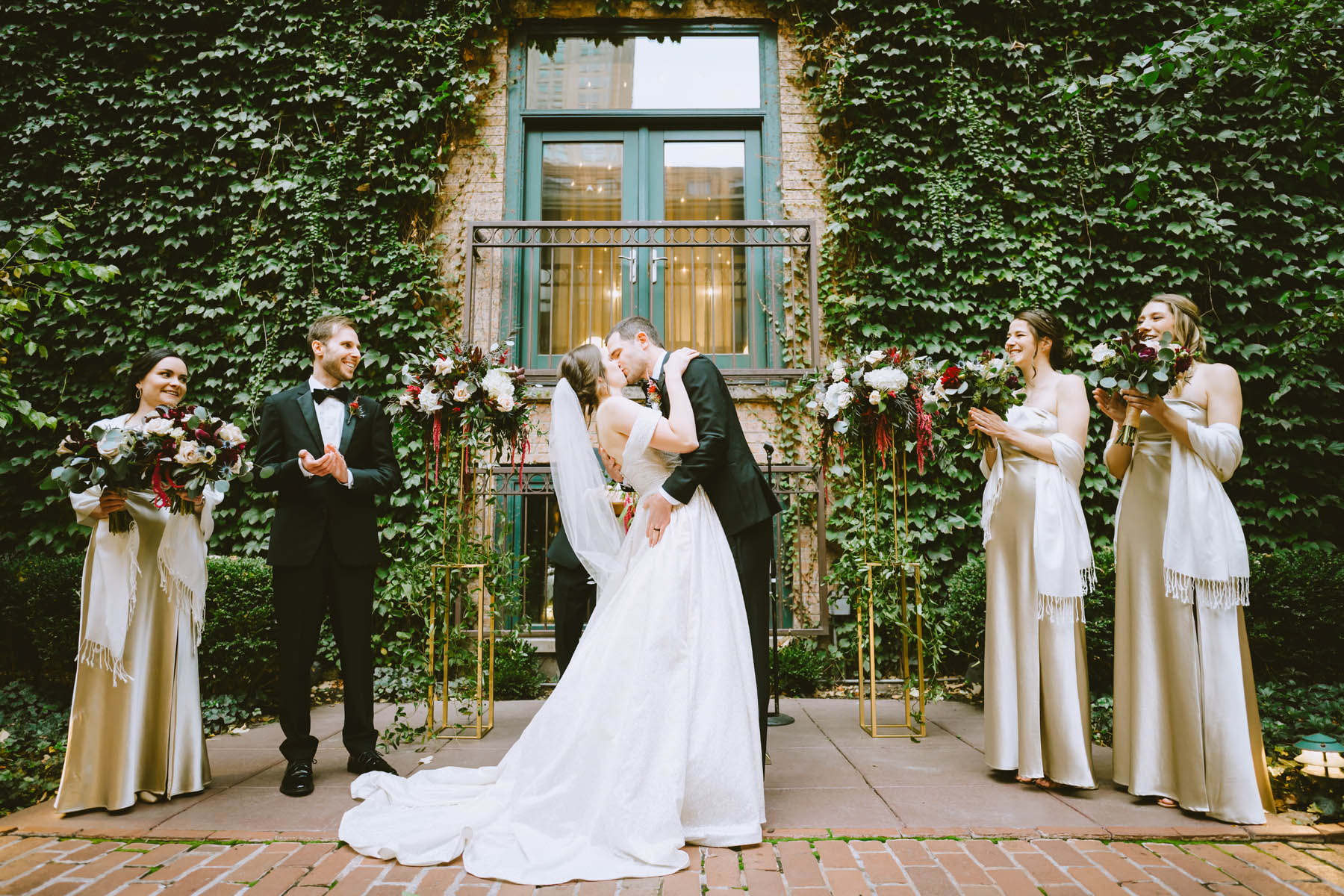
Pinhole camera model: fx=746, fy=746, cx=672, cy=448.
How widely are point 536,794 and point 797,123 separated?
6465 mm

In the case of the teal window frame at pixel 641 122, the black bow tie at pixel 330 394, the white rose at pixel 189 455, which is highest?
the teal window frame at pixel 641 122

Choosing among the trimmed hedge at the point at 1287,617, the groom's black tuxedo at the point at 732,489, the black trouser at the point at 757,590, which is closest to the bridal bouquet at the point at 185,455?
the groom's black tuxedo at the point at 732,489

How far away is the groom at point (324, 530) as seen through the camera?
3654 mm

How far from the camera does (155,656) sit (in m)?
3.54

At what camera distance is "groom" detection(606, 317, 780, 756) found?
10.8 feet

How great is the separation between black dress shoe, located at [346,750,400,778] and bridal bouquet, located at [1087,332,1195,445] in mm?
3888

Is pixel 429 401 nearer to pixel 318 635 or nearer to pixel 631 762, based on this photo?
pixel 318 635

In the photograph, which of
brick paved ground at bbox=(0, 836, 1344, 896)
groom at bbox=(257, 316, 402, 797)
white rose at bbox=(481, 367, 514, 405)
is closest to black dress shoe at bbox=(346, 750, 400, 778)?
groom at bbox=(257, 316, 402, 797)

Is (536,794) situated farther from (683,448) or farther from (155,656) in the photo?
(155,656)

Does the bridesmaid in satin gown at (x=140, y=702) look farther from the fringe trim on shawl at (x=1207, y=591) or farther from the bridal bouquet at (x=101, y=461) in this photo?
the fringe trim on shawl at (x=1207, y=591)

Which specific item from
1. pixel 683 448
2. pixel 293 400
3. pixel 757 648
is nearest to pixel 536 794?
pixel 757 648

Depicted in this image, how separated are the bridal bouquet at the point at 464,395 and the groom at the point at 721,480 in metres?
1.23

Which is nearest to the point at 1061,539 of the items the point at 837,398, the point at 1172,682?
the point at 1172,682

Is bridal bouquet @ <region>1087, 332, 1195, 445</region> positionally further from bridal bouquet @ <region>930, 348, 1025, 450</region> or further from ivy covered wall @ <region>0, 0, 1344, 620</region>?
ivy covered wall @ <region>0, 0, 1344, 620</region>
